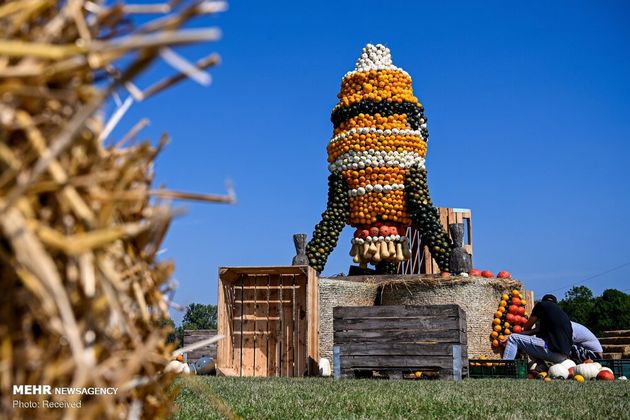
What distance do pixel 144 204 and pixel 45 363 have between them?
0.51 metres

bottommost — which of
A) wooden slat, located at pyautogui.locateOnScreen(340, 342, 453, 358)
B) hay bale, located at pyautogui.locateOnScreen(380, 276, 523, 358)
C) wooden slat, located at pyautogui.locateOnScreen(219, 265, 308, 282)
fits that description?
wooden slat, located at pyautogui.locateOnScreen(340, 342, 453, 358)

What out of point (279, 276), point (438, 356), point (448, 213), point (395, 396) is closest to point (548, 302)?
point (438, 356)

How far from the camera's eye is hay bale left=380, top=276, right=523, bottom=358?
1362 cm

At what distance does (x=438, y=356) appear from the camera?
9.20 metres

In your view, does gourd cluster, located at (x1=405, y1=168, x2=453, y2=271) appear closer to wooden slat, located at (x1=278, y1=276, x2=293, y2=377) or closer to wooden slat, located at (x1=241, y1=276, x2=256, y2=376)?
wooden slat, located at (x1=278, y1=276, x2=293, y2=377)

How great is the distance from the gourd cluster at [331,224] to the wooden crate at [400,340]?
5.40 m

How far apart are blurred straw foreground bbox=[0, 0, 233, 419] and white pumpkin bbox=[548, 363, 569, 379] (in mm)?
10144

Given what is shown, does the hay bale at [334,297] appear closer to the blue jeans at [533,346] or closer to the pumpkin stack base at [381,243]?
the pumpkin stack base at [381,243]

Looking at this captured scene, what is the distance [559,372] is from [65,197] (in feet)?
34.3

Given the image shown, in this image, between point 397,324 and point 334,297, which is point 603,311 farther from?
point 397,324

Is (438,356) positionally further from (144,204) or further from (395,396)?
(144,204)

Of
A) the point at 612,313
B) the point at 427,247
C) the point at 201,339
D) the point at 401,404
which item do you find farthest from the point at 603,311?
the point at 401,404

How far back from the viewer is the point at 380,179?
1509 centimetres

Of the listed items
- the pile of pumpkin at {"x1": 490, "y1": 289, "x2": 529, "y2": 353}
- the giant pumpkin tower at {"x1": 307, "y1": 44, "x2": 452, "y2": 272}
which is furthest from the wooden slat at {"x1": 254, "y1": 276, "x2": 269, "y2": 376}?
the pile of pumpkin at {"x1": 490, "y1": 289, "x2": 529, "y2": 353}
